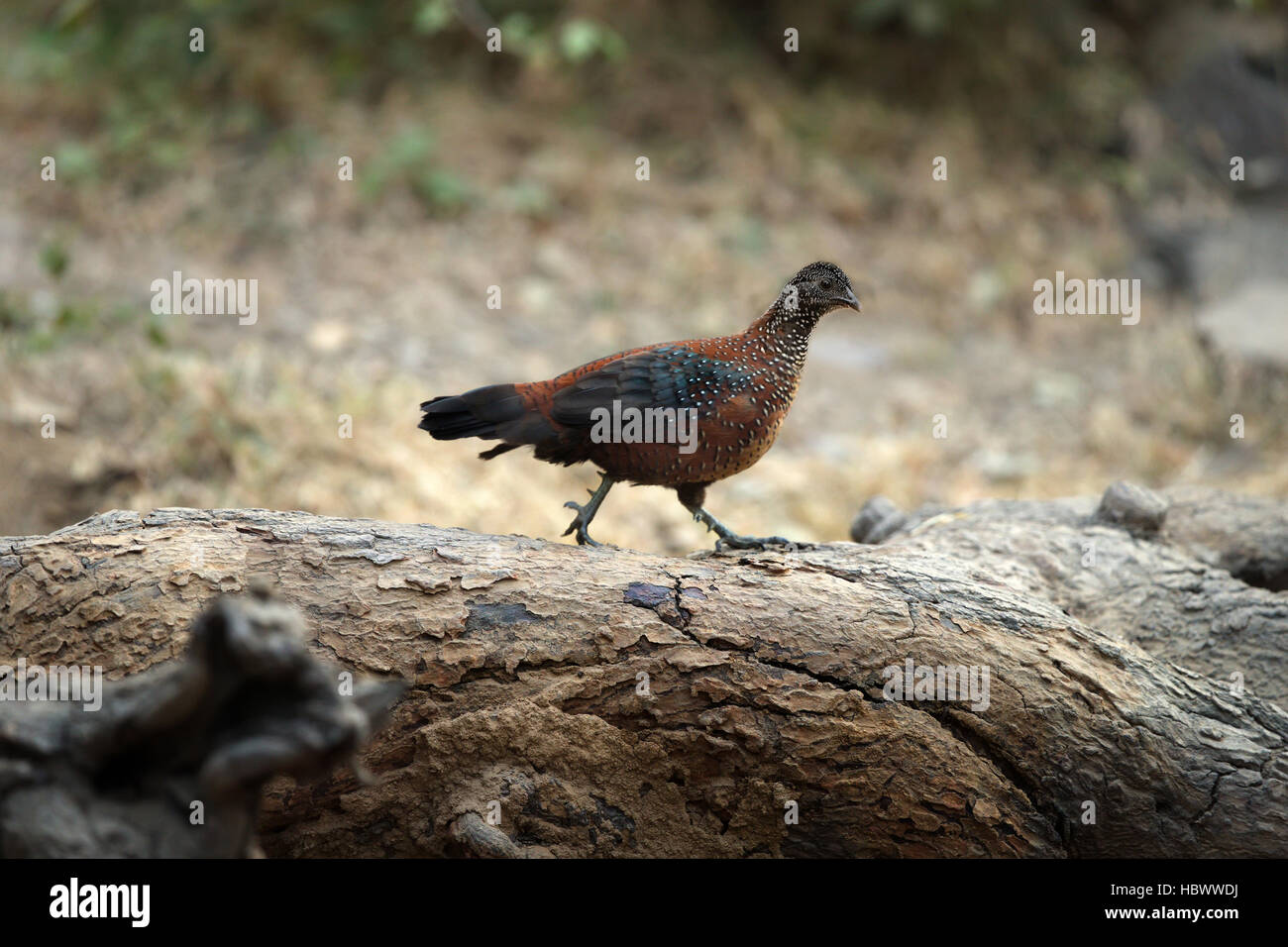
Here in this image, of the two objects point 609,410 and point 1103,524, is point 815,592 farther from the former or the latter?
point 1103,524

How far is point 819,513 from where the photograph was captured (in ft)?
21.2

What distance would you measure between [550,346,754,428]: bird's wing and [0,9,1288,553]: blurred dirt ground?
2330 mm

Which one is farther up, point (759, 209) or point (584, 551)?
point (759, 209)

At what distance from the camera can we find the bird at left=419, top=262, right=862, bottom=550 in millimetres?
3691

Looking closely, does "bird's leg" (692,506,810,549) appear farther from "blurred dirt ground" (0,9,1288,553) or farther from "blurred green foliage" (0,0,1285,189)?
"blurred green foliage" (0,0,1285,189)

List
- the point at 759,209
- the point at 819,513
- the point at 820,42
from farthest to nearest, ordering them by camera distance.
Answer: the point at 820,42
the point at 759,209
the point at 819,513

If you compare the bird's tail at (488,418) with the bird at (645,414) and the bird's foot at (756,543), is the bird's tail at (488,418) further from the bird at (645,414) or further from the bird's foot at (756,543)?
the bird's foot at (756,543)

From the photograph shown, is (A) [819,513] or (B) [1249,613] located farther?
(A) [819,513]

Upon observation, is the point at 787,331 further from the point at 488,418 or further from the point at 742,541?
the point at 488,418

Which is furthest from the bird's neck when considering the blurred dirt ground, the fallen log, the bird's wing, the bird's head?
the blurred dirt ground

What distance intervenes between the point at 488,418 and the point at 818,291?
3.84 ft
